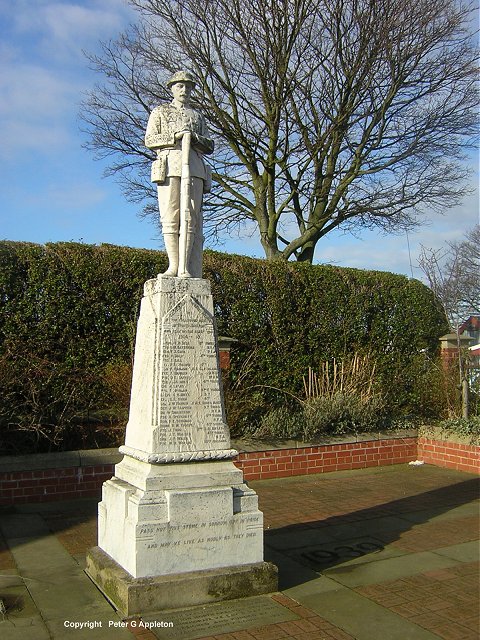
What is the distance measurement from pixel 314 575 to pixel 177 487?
1449 millimetres

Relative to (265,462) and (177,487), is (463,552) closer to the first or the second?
(177,487)

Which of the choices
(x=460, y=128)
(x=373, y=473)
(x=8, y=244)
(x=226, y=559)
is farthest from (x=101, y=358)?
(x=460, y=128)

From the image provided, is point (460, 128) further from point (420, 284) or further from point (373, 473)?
point (373, 473)

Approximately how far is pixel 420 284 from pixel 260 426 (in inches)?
208

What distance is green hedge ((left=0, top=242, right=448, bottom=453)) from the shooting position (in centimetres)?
877

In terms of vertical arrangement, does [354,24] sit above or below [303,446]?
above

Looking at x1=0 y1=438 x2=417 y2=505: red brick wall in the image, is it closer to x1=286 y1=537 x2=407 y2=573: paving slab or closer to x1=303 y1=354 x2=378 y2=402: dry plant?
x1=303 y1=354 x2=378 y2=402: dry plant

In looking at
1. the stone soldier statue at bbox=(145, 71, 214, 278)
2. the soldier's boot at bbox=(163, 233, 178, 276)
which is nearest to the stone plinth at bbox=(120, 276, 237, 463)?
the soldier's boot at bbox=(163, 233, 178, 276)

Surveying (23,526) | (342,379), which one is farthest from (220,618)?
(342,379)

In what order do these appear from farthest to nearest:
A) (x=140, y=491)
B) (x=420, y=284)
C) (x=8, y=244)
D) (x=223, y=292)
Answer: (x=420, y=284) → (x=223, y=292) → (x=8, y=244) → (x=140, y=491)

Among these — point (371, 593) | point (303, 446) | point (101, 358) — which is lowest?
point (371, 593)

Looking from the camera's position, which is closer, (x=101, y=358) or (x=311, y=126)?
(x=101, y=358)

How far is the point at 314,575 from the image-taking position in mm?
5465

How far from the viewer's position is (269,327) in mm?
11266
